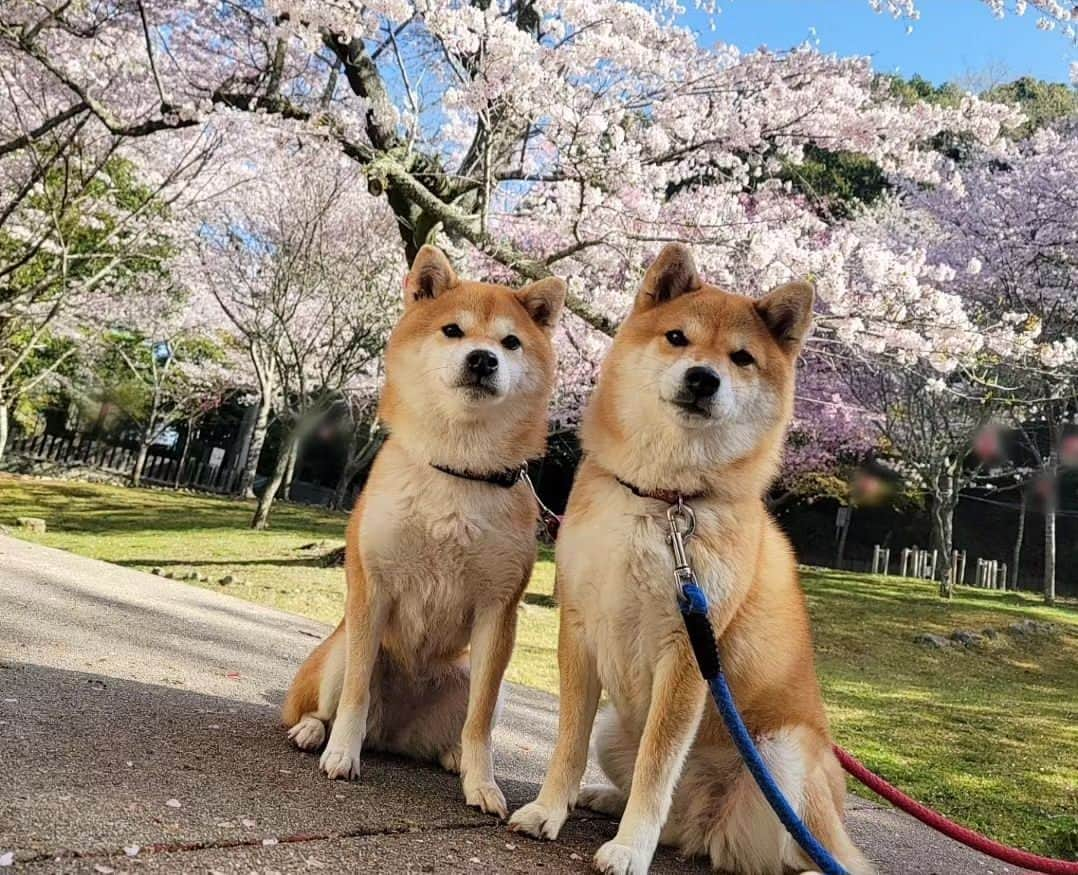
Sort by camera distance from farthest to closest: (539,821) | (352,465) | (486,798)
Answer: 1. (352,465)
2. (486,798)
3. (539,821)

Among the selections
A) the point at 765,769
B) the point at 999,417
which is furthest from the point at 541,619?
the point at 999,417

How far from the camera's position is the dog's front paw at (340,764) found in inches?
97.5

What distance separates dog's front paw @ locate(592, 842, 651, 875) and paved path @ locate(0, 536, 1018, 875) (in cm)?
7

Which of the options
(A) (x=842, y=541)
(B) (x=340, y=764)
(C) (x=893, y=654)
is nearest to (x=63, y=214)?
(B) (x=340, y=764)

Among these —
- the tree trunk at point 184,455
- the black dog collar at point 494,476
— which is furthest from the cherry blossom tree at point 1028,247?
the tree trunk at point 184,455

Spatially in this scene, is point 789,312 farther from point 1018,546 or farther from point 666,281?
point 1018,546

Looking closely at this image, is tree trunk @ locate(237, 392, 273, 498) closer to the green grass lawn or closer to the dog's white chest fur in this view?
the green grass lawn

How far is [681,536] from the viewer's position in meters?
2.22

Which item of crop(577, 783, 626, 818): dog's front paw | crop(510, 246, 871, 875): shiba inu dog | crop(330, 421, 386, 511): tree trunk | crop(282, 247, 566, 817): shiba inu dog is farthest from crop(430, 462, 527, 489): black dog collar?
crop(330, 421, 386, 511): tree trunk

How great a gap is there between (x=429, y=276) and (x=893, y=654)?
10065mm

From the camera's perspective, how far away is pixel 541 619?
10.4 m

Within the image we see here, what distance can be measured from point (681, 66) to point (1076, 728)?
8.10m

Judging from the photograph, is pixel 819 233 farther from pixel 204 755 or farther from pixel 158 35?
pixel 204 755

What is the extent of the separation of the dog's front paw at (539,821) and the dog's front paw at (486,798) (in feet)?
0.40
